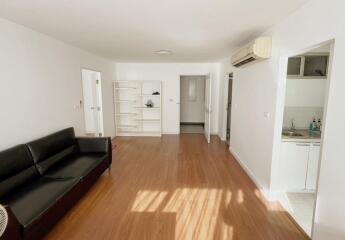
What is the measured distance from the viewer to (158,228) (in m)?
2.12

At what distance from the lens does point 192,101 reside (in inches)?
322

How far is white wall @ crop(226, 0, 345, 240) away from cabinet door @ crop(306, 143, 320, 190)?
1.80 feet

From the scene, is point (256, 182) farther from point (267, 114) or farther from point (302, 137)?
point (267, 114)

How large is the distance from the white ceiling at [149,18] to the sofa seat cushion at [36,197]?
1.93 m

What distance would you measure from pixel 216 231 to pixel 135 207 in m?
1.05

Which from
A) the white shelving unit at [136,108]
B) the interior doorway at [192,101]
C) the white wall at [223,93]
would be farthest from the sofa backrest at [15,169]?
the interior doorway at [192,101]

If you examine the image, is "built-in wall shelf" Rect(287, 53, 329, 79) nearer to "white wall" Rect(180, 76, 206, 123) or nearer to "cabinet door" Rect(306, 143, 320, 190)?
"cabinet door" Rect(306, 143, 320, 190)

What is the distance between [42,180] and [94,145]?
1.13m

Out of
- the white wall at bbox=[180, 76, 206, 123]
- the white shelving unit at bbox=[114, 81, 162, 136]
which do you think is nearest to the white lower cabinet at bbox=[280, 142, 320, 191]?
the white shelving unit at bbox=[114, 81, 162, 136]

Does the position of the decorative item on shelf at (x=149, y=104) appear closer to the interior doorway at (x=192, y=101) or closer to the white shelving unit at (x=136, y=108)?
the white shelving unit at (x=136, y=108)

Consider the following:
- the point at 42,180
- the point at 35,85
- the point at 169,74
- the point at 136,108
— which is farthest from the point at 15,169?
the point at 169,74

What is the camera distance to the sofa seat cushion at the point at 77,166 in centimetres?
251

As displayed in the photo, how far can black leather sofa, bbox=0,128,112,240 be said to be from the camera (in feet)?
5.55

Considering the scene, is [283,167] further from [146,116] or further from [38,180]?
[146,116]
